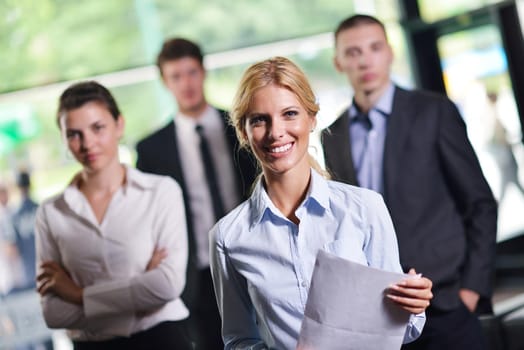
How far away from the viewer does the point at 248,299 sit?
5.74 ft

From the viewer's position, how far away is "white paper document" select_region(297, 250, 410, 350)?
157cm

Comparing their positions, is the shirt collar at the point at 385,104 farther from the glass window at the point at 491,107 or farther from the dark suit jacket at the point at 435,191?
the glass window at the point at 491,107

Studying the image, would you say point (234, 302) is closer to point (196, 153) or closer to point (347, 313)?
point (347, 313)

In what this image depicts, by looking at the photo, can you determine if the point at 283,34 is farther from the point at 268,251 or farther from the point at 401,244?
the point at 268,251

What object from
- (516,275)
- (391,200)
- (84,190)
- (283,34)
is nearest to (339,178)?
(391,200)

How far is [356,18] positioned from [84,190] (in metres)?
1.08

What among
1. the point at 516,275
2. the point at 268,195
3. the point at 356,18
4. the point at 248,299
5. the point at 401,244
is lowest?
the point at 516,275

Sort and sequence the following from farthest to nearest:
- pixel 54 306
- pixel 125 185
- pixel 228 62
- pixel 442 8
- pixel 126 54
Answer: pixel 442 8
pixel 228 62
pixel 126 54
pixel 125 185
pixel 54 306

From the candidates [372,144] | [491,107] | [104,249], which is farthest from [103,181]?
[491,107]

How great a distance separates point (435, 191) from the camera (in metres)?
2.59

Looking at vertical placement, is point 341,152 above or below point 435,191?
above

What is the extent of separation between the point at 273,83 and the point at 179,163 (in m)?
1.30

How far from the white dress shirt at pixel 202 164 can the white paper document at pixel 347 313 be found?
4.32 feet

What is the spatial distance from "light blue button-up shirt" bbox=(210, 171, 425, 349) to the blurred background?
0.33 metres
